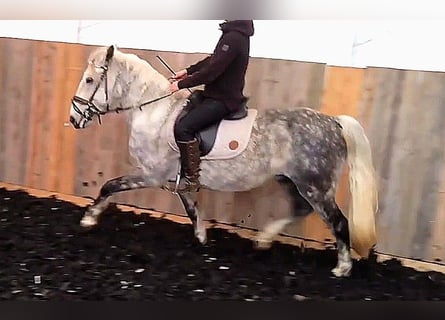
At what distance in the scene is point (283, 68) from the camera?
1736mm

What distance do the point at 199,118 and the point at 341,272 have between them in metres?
0.52

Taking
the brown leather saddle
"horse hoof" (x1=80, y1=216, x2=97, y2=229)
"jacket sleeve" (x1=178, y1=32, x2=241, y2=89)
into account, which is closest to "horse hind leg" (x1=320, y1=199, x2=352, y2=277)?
the brown leather saddle

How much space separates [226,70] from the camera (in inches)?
62.5

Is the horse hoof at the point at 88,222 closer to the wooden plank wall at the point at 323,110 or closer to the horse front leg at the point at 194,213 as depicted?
the wooden plank wall at the point at 323,110

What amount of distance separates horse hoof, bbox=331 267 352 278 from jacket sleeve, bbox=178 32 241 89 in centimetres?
56

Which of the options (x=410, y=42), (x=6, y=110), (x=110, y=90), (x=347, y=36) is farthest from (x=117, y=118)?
(x=410, y=42)

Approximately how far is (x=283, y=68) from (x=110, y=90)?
45 centimetres

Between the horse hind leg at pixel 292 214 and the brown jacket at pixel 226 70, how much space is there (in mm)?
265

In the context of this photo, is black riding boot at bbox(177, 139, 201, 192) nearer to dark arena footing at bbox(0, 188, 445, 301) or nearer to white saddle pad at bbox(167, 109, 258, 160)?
white saddle pad at bbox(167, 109, 258, 160)

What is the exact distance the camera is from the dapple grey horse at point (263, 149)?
1.69m

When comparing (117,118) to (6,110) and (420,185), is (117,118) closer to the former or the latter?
(6,110)

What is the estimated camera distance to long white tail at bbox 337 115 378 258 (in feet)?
5.48

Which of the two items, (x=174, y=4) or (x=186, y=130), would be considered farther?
(x=186, y=130)

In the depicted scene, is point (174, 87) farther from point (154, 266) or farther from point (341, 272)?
point (341, 272)
